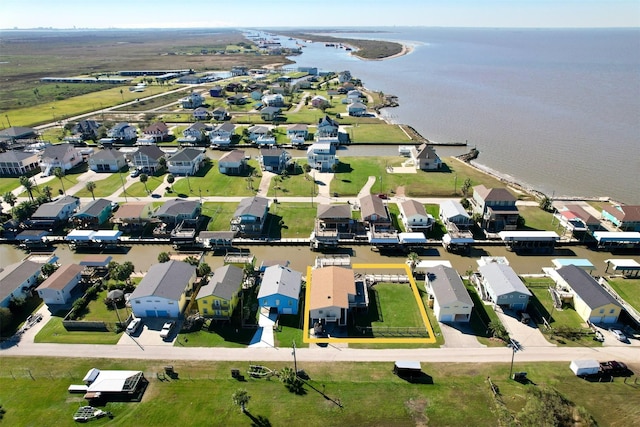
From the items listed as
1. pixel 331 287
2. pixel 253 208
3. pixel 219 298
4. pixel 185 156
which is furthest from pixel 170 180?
pixel 331 287

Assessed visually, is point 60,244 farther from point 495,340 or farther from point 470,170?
point 470,170

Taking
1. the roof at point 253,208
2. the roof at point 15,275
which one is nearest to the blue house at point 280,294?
the roof at point 253,208

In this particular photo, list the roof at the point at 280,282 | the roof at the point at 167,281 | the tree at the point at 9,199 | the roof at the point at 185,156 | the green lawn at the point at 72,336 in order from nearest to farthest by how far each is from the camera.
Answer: the green lawn at the point at 72,336, the roof at the point at 167,281, the roof at the point at 280,282, the tree at the point at 9,199, the roof at the point at 185,156

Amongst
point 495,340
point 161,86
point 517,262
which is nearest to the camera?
point 495,340

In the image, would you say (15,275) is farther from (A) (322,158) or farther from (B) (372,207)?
(A) (322,158)

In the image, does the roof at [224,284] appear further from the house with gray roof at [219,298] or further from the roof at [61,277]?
the roof at [61,277]

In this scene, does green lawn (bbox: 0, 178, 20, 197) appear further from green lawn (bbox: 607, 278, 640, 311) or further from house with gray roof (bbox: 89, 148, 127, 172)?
green lawn (bbox: 607, 278, 640, 311)

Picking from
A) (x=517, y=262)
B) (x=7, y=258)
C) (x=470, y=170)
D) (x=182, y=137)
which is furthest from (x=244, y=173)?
(x=517, y=262)

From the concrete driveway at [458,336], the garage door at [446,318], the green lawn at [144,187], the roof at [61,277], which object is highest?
the roof at [61,277]
